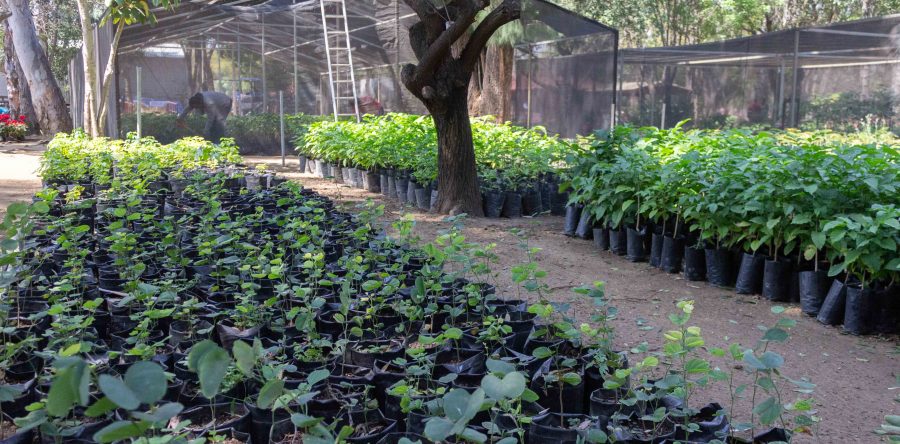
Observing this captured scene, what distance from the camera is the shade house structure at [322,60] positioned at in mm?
12602

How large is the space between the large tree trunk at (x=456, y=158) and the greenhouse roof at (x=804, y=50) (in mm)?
8382

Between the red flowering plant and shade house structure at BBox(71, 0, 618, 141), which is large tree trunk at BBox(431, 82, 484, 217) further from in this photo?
the red flowering plant

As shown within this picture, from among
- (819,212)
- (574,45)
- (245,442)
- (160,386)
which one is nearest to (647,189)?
(819,212)

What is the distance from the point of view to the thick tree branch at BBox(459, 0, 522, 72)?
6.67m

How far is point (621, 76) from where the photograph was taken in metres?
15.9

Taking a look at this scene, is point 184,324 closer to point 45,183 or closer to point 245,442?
point 245,442

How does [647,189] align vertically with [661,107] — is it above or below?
below

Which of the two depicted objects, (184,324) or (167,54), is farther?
(167,54)

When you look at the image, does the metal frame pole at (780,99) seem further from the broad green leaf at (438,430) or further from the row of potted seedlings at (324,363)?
the broad green leaf at (438,430)

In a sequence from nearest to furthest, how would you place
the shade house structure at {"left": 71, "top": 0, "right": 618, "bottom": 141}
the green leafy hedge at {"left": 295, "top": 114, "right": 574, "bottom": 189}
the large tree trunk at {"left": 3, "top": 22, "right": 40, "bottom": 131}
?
the green leafy hedge at {"left": 295, "top": 114, "right": 574, "bottom": 189}, the shade house structure at {"left": 71, "top": 0, "right": 618, "bottom": 141}, the large tree trunk at {"left": 3, "top": 22, "right": 40, "bottom": 131}

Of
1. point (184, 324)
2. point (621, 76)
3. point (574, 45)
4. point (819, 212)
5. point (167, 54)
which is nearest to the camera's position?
point (184, 324)

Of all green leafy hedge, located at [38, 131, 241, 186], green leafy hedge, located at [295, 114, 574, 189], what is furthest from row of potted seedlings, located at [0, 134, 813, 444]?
green leafy hedge, located at [295, 114, 574, 189]

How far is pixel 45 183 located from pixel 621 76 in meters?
11.3

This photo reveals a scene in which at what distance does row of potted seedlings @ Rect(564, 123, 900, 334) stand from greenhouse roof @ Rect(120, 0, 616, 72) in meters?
7.60
